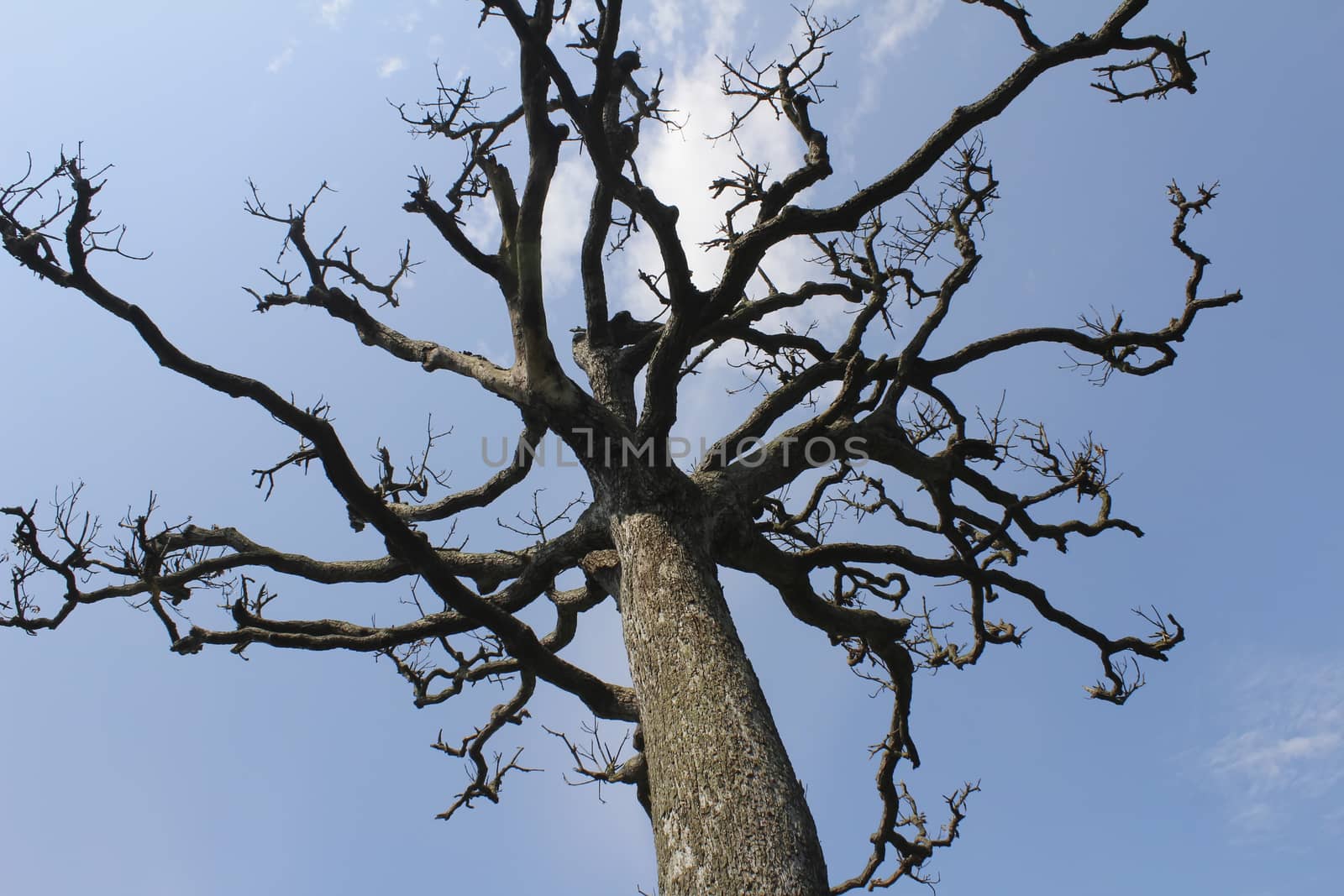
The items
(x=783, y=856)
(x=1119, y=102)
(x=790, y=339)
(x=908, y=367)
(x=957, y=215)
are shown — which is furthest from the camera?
(x=790, y=339)

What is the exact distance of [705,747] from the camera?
2883 millimetres

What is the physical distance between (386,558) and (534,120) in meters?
2.69

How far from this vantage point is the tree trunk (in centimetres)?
254

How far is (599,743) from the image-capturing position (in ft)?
15.4

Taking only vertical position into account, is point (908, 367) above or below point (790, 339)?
below

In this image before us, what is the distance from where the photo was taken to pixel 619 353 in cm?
575

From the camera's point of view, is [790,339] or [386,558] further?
[790,339]

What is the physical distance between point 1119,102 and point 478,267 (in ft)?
12.5

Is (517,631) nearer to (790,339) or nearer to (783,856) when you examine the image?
(783,856)

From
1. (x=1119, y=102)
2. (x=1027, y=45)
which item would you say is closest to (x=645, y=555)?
(x=1027, y=45)

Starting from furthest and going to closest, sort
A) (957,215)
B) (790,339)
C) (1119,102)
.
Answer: (790,339) < (957,215) < (1119,102)

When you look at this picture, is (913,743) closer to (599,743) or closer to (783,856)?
(599,743)

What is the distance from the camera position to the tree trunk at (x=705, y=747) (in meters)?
2.54

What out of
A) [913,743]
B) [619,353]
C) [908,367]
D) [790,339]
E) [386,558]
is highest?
[790,339]
